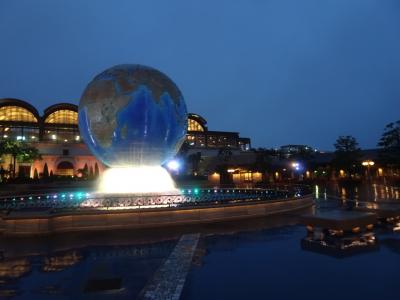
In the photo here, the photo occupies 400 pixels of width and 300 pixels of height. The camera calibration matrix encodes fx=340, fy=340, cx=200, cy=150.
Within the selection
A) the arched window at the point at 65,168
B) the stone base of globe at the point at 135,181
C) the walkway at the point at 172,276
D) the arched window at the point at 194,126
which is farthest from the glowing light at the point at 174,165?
the walkway at the point at 172,276

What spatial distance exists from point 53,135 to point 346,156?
56354 millimetres

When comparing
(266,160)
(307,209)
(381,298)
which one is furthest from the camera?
(266,160)

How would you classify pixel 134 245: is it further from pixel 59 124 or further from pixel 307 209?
pixel 59 124

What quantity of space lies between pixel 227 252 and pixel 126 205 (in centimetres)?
714

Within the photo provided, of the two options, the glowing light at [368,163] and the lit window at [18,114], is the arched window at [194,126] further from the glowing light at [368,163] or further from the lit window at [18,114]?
the glowing light at [368,163]

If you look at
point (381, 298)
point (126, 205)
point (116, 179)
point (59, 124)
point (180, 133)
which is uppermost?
point (59, 124)

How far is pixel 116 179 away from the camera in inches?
801

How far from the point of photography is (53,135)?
233 ft

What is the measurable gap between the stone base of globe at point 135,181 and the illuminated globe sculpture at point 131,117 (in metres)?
0.10

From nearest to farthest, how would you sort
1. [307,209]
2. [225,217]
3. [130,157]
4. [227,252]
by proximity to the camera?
[227,252], [225,217], [307,209], [130,157]

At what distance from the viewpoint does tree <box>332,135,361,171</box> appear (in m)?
50.5

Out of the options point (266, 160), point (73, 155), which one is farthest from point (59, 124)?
point (266, 160)

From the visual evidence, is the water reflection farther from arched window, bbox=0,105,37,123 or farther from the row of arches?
arched window, bbox=0,105,37,123

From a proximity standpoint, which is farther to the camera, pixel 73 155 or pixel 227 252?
pixel 73 155
